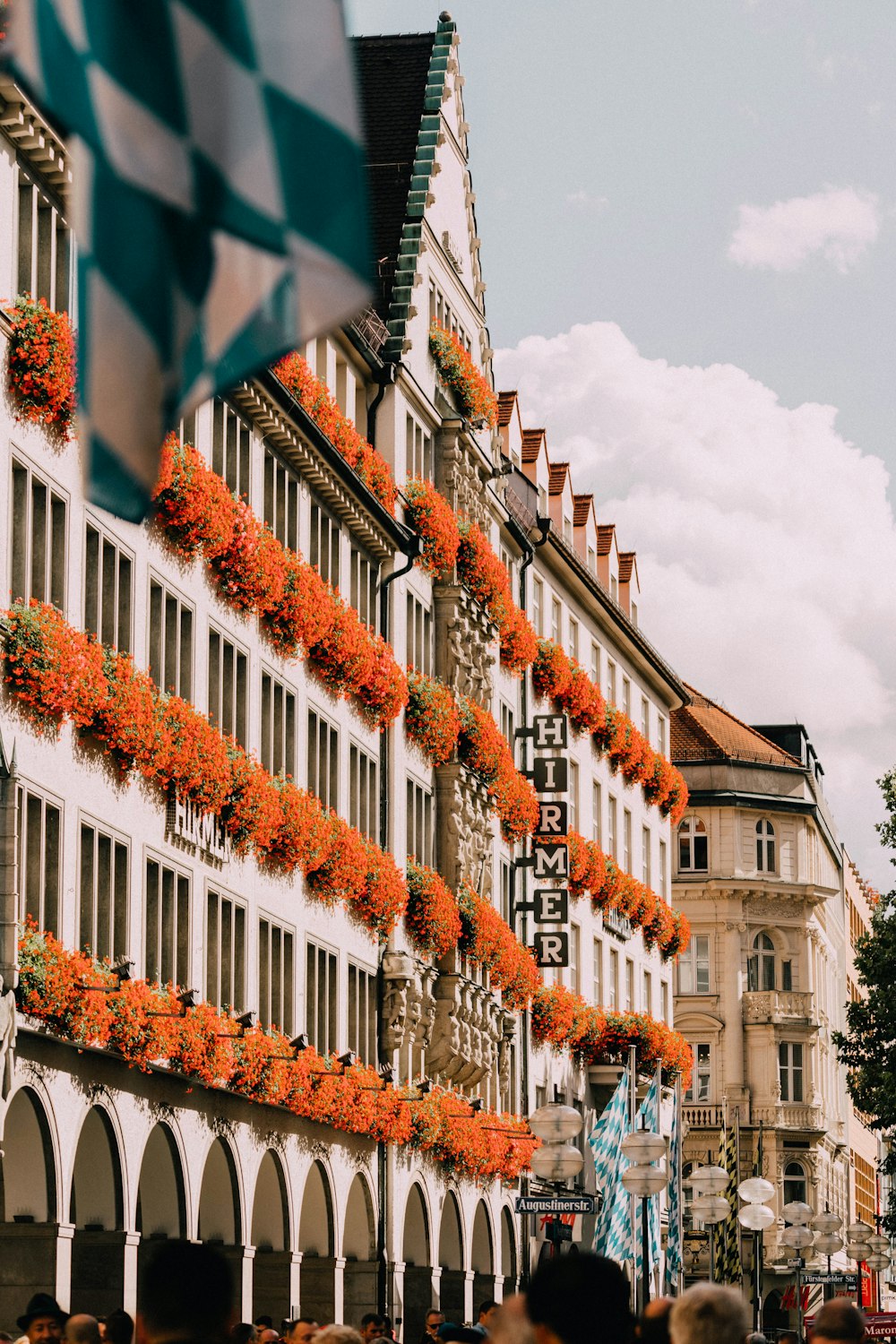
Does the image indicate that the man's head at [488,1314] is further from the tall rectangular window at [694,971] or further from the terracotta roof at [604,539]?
the tall rectangular window at [694,971]

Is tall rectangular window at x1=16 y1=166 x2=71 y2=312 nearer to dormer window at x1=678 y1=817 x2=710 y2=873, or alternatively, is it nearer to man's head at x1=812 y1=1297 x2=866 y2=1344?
man's head at x1=812 y1=1297 x2=866 y2=1344

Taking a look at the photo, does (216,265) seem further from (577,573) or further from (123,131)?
(577,573)

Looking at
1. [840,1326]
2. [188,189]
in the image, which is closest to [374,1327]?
[840,1326]

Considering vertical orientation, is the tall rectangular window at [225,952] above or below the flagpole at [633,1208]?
above

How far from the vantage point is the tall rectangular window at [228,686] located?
111ft

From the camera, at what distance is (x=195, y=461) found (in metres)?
31.6

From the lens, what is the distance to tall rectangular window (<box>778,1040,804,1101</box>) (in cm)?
8994

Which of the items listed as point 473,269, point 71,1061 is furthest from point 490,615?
point 71,1061

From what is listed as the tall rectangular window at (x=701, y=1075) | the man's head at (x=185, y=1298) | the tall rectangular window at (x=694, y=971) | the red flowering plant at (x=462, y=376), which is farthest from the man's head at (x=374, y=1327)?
the tall rectangular window at (x=694, y=971)

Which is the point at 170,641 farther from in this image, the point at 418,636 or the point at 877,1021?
the point at 877,1021

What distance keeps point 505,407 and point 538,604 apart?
4.56 metres

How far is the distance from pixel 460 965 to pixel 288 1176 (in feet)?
35.2

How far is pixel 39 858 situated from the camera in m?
26.7

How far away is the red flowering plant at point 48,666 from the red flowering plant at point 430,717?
55.1 ft
